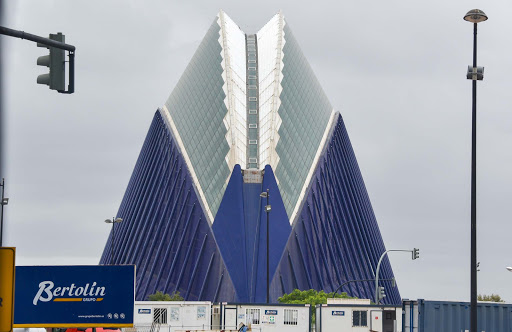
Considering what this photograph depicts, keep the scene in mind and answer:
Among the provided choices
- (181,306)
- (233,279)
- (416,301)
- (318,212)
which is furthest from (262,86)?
(416,301)

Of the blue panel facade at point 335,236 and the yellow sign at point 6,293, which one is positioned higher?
the blue panel facade at point 335,236

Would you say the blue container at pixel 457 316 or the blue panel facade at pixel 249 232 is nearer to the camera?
the blue container at pixel 457 316

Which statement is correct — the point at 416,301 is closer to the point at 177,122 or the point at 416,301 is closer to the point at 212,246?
the point at 212,246

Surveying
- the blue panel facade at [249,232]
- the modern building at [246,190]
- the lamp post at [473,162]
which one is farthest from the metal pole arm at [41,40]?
the blue panel facade at [249,232]

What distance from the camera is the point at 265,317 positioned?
188ft

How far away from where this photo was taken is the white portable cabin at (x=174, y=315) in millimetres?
56438

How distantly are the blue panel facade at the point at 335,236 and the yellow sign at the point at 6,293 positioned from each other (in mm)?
84555

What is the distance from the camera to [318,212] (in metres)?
109

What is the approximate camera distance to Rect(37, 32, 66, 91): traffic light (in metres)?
23.0

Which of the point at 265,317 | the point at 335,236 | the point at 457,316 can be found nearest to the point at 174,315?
the point at 265,317

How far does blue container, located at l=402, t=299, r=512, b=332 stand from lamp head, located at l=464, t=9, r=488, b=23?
9239 mm

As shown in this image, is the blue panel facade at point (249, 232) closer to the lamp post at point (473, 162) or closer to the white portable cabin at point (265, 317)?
the white portable cabin at point (265, 317)

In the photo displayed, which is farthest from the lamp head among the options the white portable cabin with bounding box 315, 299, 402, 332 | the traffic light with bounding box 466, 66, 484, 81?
the white portable cabin with bounding box 315, 299, 402, 332

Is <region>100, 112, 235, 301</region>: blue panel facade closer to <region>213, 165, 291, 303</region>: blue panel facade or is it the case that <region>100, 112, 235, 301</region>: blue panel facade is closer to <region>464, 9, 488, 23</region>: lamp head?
<region>213, 165, 291, 303</region>: blue panel facade
